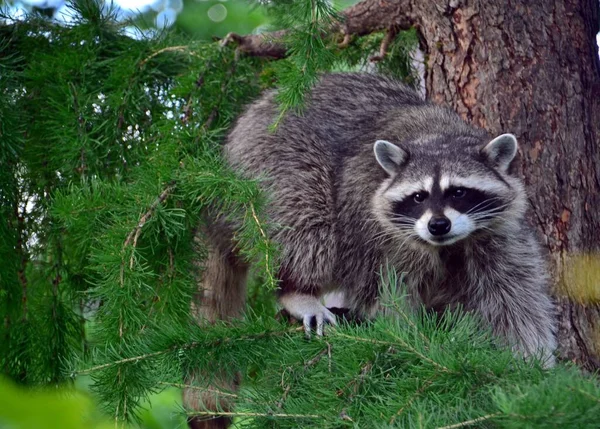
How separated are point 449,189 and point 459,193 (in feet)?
0.16

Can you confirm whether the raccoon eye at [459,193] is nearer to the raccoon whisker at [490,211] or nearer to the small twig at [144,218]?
the raccoon whisker at [490,211]

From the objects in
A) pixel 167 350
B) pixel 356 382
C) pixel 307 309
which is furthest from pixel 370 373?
pixel 307 309

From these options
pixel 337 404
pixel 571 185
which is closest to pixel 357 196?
pixel 571 185

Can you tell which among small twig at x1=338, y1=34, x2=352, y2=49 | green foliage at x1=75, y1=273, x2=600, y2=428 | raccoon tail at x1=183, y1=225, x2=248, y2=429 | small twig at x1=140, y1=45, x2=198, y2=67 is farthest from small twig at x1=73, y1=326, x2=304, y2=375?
small twig at x1=338, y1=34, x2=352, y2=49

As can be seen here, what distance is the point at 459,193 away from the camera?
267cm

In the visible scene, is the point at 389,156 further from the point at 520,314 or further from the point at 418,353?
the point at 418,353

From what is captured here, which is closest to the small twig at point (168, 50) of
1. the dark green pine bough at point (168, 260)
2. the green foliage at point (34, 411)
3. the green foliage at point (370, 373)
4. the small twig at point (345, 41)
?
the dark green pine bough at point (168, 260)

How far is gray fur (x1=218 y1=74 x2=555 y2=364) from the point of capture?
276cm

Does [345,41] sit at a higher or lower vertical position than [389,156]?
higher

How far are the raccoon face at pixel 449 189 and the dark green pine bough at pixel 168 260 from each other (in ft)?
1.22

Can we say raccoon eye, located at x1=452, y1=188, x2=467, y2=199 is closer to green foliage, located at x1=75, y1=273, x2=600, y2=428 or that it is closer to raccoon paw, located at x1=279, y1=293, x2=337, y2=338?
raccoon paw, located at x1=279, y1=293, x2=337, y2=338

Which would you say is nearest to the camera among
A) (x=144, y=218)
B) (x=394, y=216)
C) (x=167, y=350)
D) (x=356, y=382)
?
(x=356, y=382)

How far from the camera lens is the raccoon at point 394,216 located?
2699 mm

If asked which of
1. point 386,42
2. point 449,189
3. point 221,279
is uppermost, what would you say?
point 386,42
